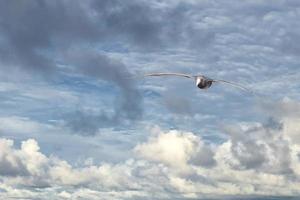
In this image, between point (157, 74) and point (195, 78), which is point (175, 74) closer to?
point (157, 74)

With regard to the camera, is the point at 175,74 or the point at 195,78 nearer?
the point at 175,74

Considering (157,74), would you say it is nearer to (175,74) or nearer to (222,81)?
(175,74)

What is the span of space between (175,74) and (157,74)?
8.09 metres

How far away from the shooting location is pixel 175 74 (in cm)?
13650

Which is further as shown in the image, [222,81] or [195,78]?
[195,78]

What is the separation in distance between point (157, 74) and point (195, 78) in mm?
17796

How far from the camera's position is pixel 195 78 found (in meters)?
154

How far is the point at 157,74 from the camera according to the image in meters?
142

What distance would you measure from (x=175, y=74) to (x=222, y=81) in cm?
1612

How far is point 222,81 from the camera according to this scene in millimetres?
141500

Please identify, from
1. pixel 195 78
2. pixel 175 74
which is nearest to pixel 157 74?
pixel 175 74
